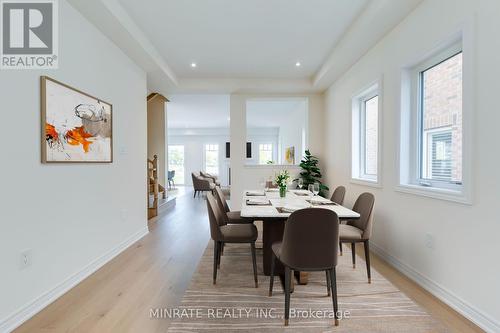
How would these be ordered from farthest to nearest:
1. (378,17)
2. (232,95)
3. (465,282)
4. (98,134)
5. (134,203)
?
1. (232,95)
2. (134,203)
3. (98,134)
4. (378,17)
5. (465,282)

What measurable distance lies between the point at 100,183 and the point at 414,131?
357cm

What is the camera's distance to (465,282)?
80.5 inches

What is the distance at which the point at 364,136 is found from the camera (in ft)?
13.8

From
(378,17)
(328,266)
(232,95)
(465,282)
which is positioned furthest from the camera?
(232,95)

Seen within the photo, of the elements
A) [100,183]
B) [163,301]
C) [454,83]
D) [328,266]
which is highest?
[454,83]

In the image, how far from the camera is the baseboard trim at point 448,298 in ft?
6.06

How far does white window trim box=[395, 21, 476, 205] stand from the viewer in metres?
1.98

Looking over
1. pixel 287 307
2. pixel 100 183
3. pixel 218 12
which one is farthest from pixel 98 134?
pixel 287 307

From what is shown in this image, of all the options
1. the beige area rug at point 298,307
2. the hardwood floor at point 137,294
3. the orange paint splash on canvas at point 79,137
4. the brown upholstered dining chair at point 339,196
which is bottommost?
the hardwood floor at point 137,294

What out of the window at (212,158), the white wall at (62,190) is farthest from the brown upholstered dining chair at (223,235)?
the window at (212,158)

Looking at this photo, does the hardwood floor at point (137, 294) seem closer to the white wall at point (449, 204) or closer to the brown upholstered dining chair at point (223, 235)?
the white wall at point (449, 204)

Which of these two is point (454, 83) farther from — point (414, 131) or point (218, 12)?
point (218, 12)

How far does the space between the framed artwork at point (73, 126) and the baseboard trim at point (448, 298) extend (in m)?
3.52

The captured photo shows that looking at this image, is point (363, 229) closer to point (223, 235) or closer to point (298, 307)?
point (298, 307)
